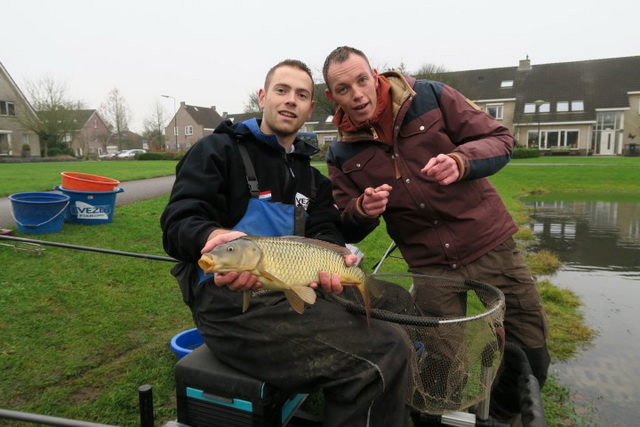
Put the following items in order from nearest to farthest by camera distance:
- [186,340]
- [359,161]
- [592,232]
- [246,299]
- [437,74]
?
[246,299], [359,161], [186,340], [592,232], [437,74]

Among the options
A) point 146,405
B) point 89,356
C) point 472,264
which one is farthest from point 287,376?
point 89,356

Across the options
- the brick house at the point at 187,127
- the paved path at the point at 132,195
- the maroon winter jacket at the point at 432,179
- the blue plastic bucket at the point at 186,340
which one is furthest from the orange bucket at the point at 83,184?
the brick house at the point at 187,127

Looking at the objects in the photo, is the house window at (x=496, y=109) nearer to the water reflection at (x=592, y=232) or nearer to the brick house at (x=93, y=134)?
the water reflection at (x=592, y=232)

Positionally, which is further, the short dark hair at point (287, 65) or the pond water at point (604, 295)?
the pond water at point (604, 295)

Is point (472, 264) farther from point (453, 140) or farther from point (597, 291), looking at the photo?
point (597, 291)

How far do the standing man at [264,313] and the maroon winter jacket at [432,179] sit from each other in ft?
2.13

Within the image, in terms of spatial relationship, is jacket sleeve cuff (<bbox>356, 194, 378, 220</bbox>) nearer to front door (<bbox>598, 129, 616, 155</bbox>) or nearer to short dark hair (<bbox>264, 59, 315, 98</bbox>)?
short dark hair (<bbox>264, 59, 315, 98</bbox>)

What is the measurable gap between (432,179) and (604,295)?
153 inches

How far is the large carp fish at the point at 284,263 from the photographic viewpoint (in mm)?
1901

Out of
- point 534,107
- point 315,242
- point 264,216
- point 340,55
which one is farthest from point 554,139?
point 315,242

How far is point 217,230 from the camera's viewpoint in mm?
2244

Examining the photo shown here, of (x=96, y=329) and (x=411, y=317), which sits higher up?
(x=411, y=317)

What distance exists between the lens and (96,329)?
161 inches

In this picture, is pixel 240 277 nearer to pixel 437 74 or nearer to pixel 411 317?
pixel 411 317
